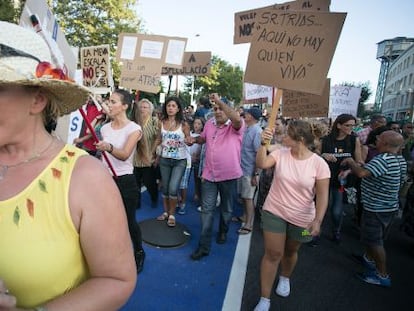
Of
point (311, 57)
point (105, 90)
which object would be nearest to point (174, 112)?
point (105, 90)

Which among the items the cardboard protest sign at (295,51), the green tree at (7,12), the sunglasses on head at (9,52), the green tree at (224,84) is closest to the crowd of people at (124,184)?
the sunglasses on head at (9,52)

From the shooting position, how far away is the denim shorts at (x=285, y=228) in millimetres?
3004

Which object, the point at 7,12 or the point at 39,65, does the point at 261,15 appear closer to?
the point at 39,65

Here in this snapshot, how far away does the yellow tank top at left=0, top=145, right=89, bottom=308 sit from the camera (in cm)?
109

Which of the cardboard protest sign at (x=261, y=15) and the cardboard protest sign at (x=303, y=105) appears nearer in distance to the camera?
the cardboard protest sign at (x=261, y=15)

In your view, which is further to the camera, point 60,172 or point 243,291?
point 243,291

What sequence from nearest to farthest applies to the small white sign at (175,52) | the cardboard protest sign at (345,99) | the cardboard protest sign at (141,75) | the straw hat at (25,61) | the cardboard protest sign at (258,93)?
the straw hat at (25,61) → the cardboard protest sign at (141,75) → the small white sign at (175,52) → the cardboard protest sign at (258,93) → the cardboard protest sign at (345,99)

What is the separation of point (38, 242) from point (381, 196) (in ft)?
12.6

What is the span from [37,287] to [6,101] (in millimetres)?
628

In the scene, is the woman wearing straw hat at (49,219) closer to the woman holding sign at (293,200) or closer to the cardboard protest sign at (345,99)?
the woman holding sign at (293,200)

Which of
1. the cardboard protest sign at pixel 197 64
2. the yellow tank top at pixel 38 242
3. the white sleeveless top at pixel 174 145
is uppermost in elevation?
the cardboard protest sign at pixel 197 64

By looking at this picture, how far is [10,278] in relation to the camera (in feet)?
3.60

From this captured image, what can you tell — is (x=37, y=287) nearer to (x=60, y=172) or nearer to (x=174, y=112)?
(x=60, y=172)

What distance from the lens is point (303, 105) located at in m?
5.31
